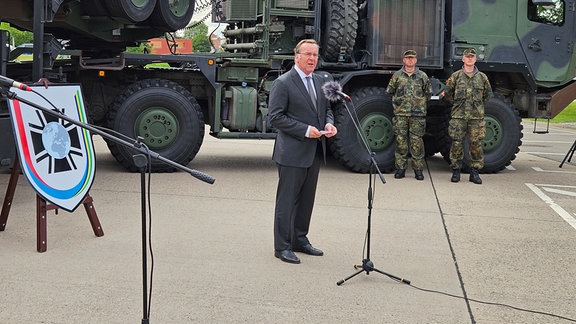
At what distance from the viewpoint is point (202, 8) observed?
1135 cm

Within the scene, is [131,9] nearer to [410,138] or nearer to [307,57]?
[410,138]

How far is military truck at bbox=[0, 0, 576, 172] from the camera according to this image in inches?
406

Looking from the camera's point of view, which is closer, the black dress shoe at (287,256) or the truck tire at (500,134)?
the black dress shoe at (287,256)

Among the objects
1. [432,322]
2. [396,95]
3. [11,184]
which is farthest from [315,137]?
[396,95]

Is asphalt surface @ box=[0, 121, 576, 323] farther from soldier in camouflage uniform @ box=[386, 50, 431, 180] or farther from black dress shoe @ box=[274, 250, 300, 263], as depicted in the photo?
soldier in camouflage uniform @ box=[386, 50, 431, 180]

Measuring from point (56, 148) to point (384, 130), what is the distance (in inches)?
226

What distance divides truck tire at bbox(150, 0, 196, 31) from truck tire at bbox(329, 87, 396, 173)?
2508 millimetres

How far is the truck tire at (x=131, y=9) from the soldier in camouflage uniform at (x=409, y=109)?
3432 millimetres

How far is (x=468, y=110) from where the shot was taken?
10336 millimetres

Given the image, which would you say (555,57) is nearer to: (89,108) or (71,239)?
(89,108)

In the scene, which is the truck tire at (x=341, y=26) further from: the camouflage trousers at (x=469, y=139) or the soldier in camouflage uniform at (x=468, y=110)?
the camouflage trousers at (x=469, y=139)

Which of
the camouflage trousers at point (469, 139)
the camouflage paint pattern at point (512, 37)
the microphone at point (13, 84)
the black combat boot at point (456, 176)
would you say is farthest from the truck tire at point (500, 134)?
the microphone at point (13, 84)

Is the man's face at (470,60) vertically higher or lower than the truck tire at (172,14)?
lower

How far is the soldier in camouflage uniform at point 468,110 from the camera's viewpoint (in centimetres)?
1032
